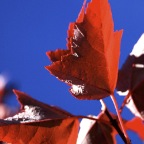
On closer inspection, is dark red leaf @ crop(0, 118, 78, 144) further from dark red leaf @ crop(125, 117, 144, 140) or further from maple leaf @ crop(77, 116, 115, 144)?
dark red leaf @ crop(125, 117, 144, 140)

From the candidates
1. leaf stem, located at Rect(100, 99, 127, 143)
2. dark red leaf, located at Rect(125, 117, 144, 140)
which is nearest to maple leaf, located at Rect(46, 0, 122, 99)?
leaf stem, located at Rect(100, 99, 127, 143)

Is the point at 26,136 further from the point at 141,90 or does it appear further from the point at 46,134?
the point at 141,90

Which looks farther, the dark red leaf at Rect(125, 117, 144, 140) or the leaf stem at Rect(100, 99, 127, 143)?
the dark red leaf at Rect(125, 117, 144, 140)

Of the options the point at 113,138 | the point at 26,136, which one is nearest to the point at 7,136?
the point at 26,136

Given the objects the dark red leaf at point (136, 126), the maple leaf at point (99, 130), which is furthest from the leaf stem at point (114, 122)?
the dark red leaf at point (136, 126)

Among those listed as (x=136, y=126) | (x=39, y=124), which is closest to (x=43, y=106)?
Answer: (x=39, y=124)

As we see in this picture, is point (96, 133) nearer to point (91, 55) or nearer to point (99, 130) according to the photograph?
point (99, 130)
